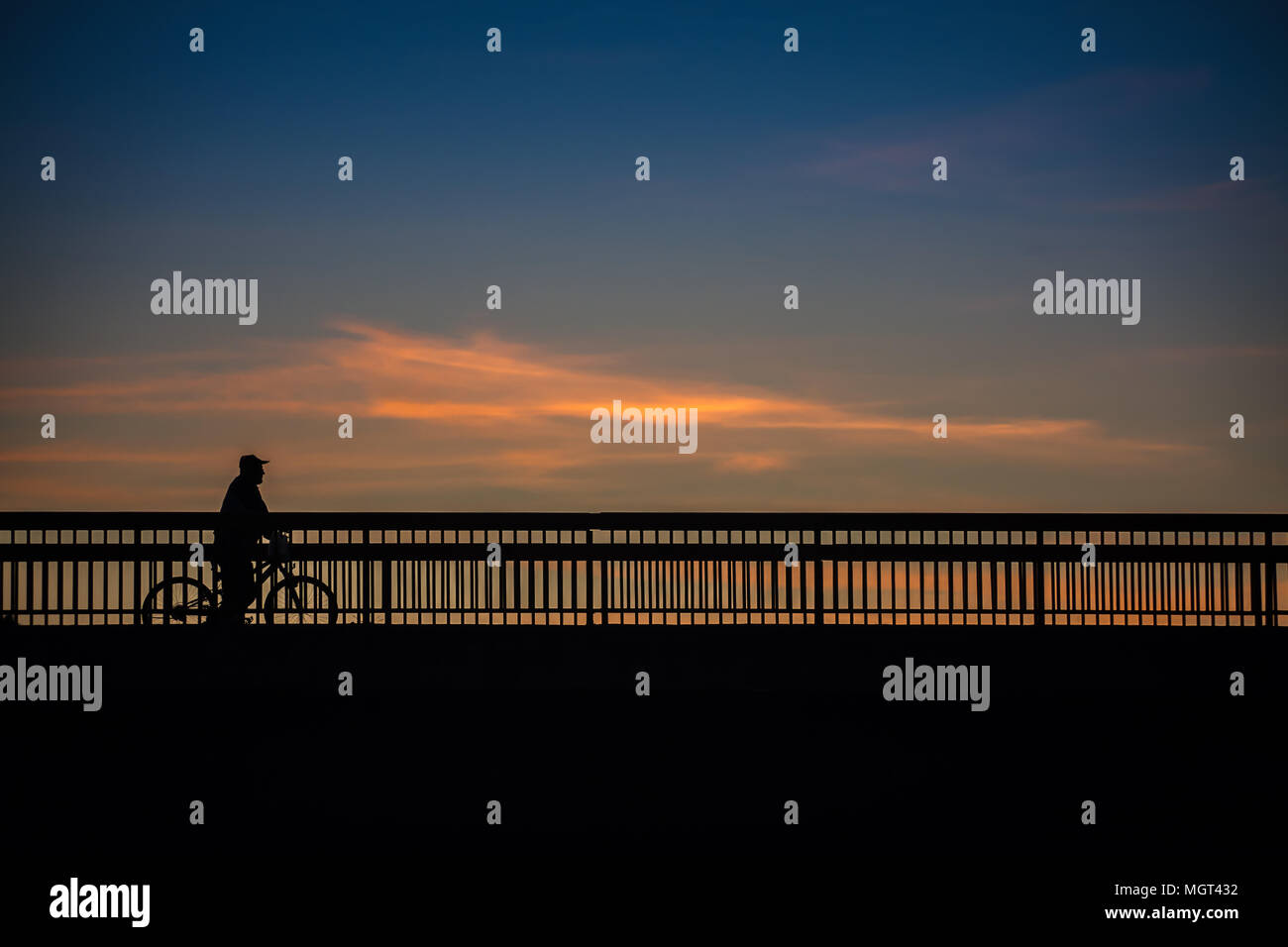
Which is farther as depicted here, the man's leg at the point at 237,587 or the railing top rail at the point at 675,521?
the man's leg at the point at 237,587

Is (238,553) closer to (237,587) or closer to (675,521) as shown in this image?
(237,587)

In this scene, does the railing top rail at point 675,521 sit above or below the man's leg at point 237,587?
above

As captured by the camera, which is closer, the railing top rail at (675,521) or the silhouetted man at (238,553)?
the railing top rail at (675,521)

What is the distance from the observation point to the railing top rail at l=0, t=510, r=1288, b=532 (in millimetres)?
19844

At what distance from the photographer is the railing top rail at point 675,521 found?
65.1ft

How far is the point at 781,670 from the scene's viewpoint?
716 inches

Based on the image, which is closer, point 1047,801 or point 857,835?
point 857,835

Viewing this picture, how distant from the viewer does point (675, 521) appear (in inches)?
784

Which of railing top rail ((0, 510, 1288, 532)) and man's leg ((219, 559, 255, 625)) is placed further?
man's leg ((219, 559, 255, 625))

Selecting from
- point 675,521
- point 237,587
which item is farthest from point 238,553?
point 675,521
